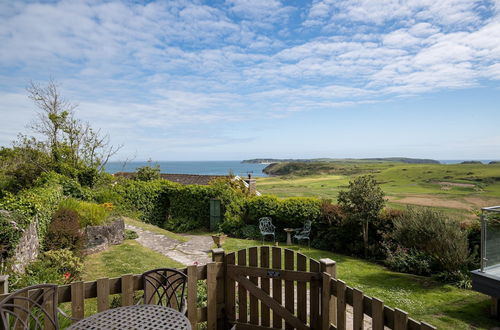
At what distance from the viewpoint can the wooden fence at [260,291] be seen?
2.82 metres

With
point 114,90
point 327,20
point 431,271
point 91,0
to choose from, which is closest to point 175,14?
point 91,0

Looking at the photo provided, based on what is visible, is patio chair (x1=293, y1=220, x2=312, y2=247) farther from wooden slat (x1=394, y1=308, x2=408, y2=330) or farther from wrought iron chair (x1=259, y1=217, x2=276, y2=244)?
wooden slat (x1=394, y1=308, x2=408, y2=330)

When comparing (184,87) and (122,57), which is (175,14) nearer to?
(122,57)

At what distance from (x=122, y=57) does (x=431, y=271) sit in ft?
38.9

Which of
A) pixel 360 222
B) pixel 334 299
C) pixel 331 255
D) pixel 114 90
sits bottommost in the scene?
pixel 331 255

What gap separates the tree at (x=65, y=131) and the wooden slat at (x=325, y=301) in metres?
14.3

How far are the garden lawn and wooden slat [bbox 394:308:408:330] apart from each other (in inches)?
147

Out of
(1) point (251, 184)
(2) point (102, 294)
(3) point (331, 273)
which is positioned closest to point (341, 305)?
(3) point (331, 273)

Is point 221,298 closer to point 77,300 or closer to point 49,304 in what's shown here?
point 77,300

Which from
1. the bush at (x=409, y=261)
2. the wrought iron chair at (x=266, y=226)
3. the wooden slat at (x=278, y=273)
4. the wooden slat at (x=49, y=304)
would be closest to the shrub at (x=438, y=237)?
the bush at (x=409, y=261)

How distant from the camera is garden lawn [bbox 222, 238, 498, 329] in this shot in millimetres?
5387

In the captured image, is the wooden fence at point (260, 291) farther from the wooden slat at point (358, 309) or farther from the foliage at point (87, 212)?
the foliage at point (87, 212)

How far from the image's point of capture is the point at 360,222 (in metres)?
10.1

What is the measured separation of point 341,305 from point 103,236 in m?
8.01
